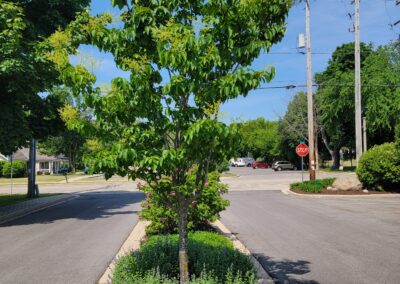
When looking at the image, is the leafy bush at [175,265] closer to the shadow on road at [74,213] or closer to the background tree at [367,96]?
the shadow on road at [74,213]

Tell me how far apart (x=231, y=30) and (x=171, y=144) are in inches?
65.1

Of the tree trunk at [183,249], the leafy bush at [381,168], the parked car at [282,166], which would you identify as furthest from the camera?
the parked car at [282,166]

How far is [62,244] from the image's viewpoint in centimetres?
1070

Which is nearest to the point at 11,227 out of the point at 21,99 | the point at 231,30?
the point at 21,99

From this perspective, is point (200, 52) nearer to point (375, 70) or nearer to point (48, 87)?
point (48, 87)

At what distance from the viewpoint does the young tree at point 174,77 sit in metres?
4.57

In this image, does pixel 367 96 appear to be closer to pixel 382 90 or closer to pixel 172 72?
pixel 382 90

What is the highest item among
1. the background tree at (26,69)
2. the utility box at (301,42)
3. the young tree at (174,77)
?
the utility box at (301,42)

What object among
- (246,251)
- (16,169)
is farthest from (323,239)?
(16,169)

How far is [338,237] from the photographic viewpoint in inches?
433

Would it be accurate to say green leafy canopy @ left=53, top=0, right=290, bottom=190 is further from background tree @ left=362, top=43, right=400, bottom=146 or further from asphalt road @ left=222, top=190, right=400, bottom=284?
background tree @ left=362, top=43, right=400, bottom=146

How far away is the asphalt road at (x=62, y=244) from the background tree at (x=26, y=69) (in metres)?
3.56

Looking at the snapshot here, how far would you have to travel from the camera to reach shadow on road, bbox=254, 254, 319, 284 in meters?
7.05

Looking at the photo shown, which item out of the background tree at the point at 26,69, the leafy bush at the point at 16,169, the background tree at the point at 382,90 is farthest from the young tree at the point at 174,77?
the leafy bush at the point at 16,169
